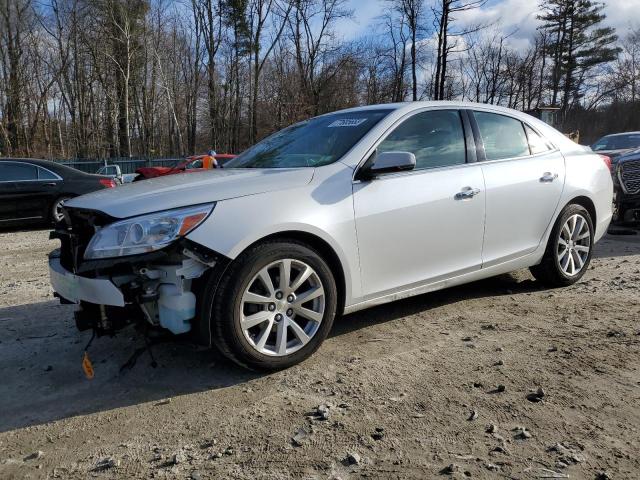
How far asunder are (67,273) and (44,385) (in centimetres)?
68

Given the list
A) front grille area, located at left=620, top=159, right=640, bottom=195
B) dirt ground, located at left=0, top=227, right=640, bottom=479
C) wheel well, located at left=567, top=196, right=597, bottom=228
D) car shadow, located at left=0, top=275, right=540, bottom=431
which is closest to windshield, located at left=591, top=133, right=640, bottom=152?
front grille area, located at left=620, top=159, right=640, bottom=195

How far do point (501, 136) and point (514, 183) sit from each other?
471 mm

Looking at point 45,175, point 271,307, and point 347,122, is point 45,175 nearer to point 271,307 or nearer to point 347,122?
point 347,122

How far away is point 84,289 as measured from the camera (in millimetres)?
2953

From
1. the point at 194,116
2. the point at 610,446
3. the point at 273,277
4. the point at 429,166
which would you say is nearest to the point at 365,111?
the point at 429,166

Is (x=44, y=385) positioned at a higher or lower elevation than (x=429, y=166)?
lower

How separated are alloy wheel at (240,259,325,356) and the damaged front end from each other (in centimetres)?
31

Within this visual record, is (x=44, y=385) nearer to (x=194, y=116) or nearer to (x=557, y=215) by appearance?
(x=557, y=215)

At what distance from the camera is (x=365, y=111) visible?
13.4 feet

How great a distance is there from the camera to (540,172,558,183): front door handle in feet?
14.7

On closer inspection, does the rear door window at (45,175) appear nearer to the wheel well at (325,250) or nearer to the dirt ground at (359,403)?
the dirt ground at (359,403)

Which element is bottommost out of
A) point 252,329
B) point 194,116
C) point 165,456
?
point 165,456

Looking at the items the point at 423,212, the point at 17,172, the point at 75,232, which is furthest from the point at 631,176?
the point at 17,172

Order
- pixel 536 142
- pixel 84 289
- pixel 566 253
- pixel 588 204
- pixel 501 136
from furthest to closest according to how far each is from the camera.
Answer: pixel 588 204 < pixel 566 253 < pixel 536 142 < pixel 501 136 < pixel 84 289
